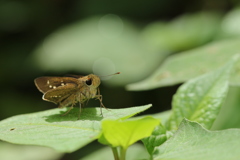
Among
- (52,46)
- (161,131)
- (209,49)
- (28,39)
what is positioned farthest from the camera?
(28,39)

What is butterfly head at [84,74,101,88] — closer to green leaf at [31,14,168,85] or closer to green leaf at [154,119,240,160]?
green leaf at [154,119,240,160]

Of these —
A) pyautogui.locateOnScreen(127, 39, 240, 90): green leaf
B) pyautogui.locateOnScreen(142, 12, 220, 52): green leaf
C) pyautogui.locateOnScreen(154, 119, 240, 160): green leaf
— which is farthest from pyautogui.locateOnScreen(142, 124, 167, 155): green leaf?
pyautogui.locateOnScreen(142, 12, 220, 52): green leaf

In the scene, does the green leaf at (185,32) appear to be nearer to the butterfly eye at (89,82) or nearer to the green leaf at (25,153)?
the green leaf at (25,153)

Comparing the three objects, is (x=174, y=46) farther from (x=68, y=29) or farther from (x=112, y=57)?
(x=68, y=29)

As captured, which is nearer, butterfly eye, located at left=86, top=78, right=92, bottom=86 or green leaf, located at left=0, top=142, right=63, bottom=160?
butterfly eye, located at left=86, top=78, right=92, bottom=86

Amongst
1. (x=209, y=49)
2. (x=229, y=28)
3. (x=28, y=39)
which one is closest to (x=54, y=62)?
(x=28, y=39)

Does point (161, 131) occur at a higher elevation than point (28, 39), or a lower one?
lower
